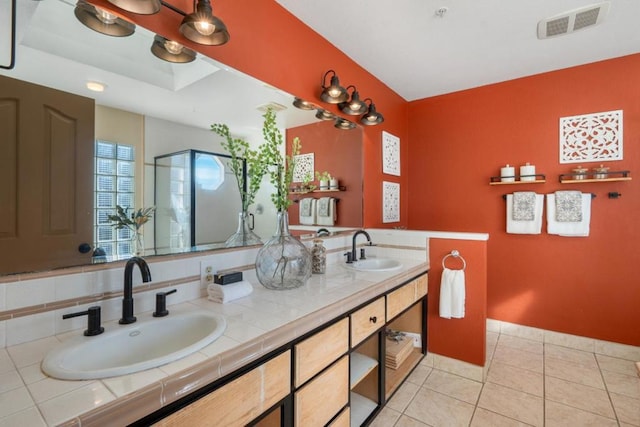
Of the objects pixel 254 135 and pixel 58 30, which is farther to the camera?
pixel 254 135

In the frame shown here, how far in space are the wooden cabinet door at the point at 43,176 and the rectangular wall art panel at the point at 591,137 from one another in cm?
360

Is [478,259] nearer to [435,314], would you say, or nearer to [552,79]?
[435,314]

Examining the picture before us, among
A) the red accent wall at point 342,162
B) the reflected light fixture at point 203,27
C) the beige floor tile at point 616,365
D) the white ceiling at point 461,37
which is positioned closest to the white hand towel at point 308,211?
the red accent wall at point 342,162

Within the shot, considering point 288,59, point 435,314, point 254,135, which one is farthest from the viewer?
point 435,314

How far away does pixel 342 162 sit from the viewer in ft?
8.80

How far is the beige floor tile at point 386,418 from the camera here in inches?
70.9

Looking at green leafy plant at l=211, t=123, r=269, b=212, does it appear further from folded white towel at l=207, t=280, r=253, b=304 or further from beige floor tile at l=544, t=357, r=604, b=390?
beige floor tile at l=544, t=357, r=604, b=390

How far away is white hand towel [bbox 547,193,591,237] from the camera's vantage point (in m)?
2.62

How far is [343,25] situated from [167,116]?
148 cm

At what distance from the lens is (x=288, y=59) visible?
200 cm

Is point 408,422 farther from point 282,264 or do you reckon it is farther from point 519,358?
point 519,358

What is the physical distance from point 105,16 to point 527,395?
326 centimetres

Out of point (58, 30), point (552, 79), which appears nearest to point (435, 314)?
point (552, 79)

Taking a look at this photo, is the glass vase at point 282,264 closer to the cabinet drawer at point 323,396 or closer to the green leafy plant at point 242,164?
the green leafy plant at point 242,164
